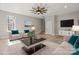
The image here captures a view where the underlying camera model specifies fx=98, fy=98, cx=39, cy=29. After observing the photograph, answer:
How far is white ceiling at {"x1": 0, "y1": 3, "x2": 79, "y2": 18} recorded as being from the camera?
2.14 metres

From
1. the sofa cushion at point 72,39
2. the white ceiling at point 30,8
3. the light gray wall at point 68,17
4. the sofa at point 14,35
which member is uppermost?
the white ceiling at point 30,8

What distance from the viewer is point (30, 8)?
7.55ft

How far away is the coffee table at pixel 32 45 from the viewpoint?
231 centimetres

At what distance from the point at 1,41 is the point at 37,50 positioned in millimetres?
866

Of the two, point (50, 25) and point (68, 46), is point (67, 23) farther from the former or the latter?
point (68, 46)

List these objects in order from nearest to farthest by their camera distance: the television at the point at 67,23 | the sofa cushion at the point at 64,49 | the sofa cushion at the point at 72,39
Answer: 1. the sofa cushion at the point at 64,49
2. the television at the point at 67,23
3. the sofa cushion at the point at 72,39

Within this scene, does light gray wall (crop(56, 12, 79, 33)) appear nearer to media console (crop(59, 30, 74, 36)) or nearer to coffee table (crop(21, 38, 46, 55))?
media console (crop(59, 30, 74, 36))

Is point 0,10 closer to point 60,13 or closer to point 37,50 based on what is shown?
point 37,50

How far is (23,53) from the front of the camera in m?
2.28

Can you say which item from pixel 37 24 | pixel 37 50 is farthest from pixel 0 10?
pixel 37 50

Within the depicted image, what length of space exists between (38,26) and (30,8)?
1.59 feet

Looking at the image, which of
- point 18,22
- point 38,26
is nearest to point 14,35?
point 18,22

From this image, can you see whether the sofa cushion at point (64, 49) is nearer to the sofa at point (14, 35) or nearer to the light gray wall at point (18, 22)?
the light gray wall at point (18, 22)

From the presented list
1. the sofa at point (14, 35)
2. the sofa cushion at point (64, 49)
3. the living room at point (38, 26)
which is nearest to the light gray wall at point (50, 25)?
the living room at point (38, 26)
